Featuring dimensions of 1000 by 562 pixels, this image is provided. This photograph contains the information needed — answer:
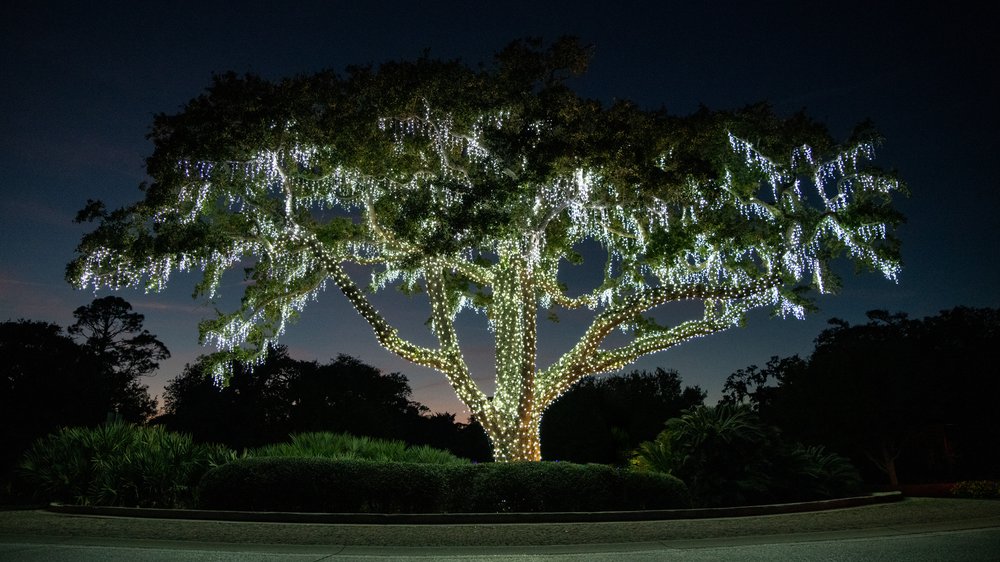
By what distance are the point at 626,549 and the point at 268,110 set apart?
1225 centimetres

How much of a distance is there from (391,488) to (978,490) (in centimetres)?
1126

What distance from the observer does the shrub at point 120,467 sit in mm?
11852

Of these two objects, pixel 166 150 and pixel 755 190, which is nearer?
pixel 166 150

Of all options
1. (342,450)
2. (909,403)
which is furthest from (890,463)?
(342,450)

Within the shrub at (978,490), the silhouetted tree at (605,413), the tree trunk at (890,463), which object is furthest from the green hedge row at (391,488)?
the tree trunk at (890,463)

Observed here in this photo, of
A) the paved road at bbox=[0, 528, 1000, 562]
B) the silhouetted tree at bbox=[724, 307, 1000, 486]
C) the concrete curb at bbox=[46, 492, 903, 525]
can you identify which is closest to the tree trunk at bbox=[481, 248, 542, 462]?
the concrete curb at bbox=[46, 492, 903, 525]

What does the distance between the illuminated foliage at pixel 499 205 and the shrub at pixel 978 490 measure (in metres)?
5.80

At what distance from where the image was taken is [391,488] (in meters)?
10.9

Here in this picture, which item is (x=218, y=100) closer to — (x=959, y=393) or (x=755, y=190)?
(x=755, y=190)

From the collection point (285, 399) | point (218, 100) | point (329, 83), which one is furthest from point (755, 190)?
point (285, 399)

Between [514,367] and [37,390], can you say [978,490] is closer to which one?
[514,367]

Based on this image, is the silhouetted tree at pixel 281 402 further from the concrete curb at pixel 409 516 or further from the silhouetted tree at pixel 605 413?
the concrete curb at pixel 409 516

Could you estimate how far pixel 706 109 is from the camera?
56.7 ft

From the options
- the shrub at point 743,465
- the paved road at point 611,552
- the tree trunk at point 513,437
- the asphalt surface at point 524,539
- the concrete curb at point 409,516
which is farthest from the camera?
the tree trunk at point 513,437
